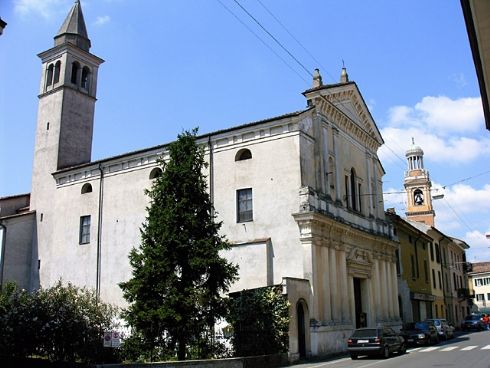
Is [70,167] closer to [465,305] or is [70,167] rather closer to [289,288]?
[289,288]

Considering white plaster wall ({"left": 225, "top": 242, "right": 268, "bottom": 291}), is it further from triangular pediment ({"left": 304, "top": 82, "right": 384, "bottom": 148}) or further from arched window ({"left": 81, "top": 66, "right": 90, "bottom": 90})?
arched window ({"left": 81, "top": 66, "right": 90, "bottom": 90})

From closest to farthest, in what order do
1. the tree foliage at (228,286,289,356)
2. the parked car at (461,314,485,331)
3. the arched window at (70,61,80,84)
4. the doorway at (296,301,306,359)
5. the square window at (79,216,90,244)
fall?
the tree foliage at (228,286,289,356), the doorway at (296,301,306,359), the square window at (79,216,90,244), the arched window at (70,61,80,84), the parked car at (461,314,485,331)

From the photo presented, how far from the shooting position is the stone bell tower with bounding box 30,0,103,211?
36438 mm

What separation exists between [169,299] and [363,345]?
30.6ft

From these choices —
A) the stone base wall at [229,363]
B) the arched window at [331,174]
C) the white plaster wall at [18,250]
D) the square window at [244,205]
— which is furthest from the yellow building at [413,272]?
the white plaster wall at [18,250]

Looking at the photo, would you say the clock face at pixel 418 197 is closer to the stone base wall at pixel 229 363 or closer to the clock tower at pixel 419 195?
the clock tower at pixel 419 195

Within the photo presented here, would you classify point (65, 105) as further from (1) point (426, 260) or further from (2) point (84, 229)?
(1) point (426, 260)

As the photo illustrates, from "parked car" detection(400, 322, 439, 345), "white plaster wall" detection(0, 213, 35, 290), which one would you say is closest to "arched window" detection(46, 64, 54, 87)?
"white plaster wall" detection(0, 213, 35, 290)

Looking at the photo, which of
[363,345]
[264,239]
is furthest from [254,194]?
[363,345]

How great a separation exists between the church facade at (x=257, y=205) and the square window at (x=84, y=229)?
8cm

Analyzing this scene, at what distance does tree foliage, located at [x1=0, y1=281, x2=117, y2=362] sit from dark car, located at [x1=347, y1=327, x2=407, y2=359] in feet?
34.6

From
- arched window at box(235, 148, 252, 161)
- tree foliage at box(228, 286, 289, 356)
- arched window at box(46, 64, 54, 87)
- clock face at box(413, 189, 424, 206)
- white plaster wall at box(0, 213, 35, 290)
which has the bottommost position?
tree foliage at box(228, 286, 289, 356)

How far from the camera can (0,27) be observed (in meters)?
9.35

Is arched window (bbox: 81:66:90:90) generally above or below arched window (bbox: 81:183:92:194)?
above
